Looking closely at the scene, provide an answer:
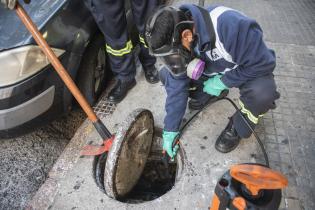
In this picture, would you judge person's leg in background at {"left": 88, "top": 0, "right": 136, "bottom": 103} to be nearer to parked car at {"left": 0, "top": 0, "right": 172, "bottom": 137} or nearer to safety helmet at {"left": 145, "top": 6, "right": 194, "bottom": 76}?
parked car at {"left": 0, "top": 0, "right": 172, "bottom": 137}

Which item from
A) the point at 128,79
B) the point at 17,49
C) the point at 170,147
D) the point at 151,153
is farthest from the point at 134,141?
the point at 17,49

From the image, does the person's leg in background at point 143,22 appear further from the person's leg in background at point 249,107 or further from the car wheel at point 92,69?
the person's leg in background at point 249,107

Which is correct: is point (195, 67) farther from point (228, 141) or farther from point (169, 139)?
point (228, 141)

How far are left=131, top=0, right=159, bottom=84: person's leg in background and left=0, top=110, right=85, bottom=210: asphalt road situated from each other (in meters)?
0.84

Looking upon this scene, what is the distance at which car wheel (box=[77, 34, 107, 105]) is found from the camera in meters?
2.79

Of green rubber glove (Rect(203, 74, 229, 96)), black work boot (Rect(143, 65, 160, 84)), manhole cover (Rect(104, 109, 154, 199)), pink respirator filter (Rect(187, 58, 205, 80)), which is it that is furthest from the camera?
black work boot (Rect(143, 65, 160, 84))

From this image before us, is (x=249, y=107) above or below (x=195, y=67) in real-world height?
below

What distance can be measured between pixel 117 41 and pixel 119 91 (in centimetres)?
49

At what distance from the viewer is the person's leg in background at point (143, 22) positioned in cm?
262

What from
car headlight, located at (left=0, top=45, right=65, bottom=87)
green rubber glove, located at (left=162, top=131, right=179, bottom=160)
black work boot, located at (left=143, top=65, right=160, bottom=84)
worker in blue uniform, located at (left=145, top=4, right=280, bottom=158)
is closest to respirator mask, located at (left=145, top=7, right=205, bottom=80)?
worker in blue uniform, located at (left=145, top=4, right=280, bottom=158)

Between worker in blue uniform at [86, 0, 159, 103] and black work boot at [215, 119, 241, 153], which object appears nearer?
black work boot at [215, 119, 241, 153]

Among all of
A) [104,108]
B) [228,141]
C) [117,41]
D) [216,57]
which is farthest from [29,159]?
[216,57]

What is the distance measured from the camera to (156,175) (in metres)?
2.78

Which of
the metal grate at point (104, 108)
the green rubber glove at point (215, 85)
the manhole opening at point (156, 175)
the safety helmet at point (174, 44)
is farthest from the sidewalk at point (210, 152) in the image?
the safety helmet at point (174, 44)
